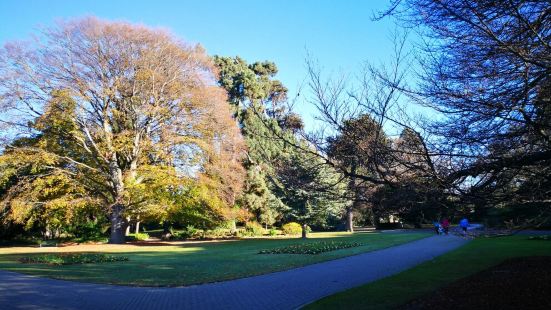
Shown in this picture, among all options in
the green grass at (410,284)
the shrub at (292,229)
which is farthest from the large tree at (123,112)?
the green grass at (410,284)

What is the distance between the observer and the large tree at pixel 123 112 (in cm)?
2892

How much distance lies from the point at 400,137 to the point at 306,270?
9833 millimetres

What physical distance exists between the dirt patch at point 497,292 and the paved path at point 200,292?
2.67 metres

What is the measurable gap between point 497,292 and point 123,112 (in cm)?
2756

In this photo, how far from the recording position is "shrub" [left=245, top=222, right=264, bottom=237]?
1597 inches

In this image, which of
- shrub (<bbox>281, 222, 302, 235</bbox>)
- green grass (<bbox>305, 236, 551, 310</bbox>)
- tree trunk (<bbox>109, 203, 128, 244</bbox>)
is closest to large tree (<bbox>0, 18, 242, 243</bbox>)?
tree trunk (<bbox>109, 203, 128, 244</bbox>)

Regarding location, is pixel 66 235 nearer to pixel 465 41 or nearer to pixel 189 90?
pixel 189 90

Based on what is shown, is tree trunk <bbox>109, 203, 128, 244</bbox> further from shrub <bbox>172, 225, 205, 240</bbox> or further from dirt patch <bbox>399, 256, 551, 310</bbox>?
dirt patch <bbox>399, 256, 551, 310</bbox>

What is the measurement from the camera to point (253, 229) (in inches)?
1602

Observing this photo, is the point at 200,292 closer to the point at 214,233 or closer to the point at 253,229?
the point at 214,233

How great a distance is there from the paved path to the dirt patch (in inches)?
105

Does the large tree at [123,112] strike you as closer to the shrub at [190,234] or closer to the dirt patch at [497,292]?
the shrub at [190,234]

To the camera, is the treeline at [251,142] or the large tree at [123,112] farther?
the large tree at [123,112]

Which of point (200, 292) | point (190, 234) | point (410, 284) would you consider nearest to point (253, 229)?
point (190, 234)
